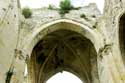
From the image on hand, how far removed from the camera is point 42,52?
1471 cm

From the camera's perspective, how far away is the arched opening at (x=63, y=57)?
554 inches

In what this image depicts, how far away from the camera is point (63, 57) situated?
50.3 feet

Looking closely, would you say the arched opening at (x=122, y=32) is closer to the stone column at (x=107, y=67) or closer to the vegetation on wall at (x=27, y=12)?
the stone column at (x=107, y=67)

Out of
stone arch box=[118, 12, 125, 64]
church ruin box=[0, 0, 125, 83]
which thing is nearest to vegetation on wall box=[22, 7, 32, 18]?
church ruin box=[0, 0, 125, 83]

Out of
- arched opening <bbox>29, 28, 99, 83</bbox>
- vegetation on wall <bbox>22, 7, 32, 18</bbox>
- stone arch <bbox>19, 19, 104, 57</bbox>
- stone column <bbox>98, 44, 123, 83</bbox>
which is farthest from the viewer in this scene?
arched opening <bbox>29, 28, 99, 83</bbox>

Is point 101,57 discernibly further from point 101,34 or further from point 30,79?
point 30,79

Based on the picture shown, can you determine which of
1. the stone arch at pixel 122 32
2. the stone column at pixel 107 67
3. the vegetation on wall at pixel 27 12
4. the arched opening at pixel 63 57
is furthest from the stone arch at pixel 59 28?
the arched opening at pixel 63 57

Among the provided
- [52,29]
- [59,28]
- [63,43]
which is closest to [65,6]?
[59,28]

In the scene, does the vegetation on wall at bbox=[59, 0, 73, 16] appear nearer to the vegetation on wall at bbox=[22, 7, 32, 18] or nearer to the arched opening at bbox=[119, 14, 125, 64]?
the vegetation on wall at bbox=[22, 7, 32, 18]

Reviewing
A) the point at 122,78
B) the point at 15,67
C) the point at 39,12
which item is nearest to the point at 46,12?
the point at 39,12

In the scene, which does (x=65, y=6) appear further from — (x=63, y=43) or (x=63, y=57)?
(x=63, y=57)

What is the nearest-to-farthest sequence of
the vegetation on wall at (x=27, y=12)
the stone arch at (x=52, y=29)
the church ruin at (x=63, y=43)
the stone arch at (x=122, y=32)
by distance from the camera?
the church ruin at (x=63, y=43) → the stone arch at (x=122, y=32) → the stone arch at (x=52, y=29) → the vegetation on wall at (x=27, y=12)

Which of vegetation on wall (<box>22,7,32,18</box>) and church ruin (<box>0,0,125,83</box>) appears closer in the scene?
church ruin (<box>0,0,125,83</box>)

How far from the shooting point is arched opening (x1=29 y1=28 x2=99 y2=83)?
554 inches
